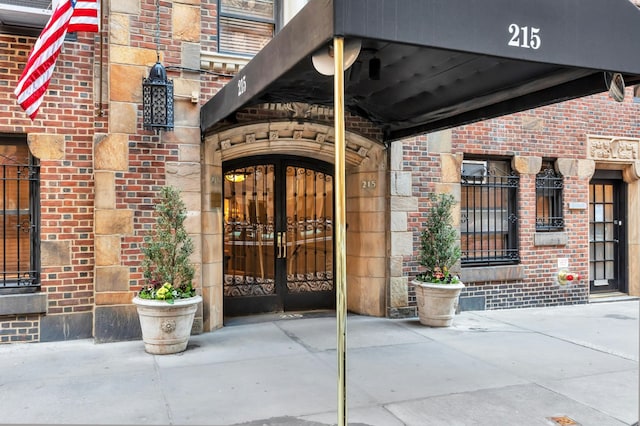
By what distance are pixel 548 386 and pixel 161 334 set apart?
13.3 feet

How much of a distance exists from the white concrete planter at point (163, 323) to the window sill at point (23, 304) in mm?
1309

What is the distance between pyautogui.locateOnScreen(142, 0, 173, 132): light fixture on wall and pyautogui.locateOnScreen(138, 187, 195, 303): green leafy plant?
0.87 m

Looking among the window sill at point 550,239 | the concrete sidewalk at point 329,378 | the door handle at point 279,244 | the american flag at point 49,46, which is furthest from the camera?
the window sill at point 550,239

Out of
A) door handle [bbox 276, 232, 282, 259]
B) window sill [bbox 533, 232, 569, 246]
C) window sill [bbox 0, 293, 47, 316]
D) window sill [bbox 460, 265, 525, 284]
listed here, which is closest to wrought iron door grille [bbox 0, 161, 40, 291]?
window sill [bbox 0, 293, 47, 316]

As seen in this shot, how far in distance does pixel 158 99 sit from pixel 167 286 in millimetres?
2270

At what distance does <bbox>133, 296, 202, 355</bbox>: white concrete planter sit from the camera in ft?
17.6

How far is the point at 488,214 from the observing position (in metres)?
8.34

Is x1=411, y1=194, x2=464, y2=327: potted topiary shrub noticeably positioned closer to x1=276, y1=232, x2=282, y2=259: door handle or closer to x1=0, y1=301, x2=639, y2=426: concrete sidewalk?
x1=0, y1=301, x2=639, y2=426: concrete sidewalk

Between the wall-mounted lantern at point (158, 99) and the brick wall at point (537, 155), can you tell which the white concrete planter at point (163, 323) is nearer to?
the wall-mounted lantern at point (158, 99)

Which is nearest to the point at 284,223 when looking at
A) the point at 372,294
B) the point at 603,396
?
the point at 372,294

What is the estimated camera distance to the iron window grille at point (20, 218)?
5934mm

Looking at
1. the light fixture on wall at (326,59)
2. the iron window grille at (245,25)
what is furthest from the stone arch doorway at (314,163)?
the light fixture on wall at (326,59)

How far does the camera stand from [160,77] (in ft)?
19.3

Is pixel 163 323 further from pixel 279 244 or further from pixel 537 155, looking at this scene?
pixel 537 155
